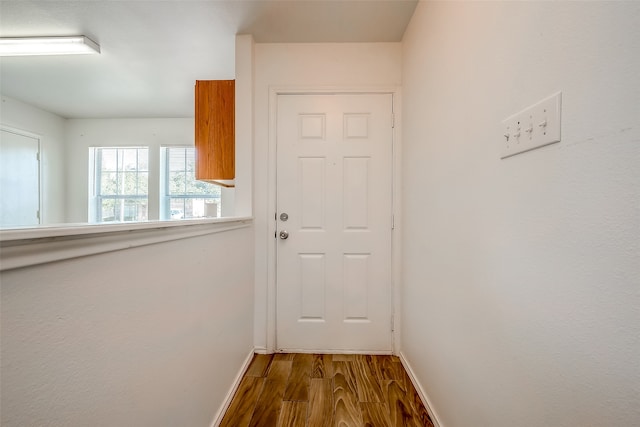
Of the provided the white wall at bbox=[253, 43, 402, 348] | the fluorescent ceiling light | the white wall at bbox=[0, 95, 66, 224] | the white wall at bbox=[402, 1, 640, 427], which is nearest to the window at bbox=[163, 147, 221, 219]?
the white wall at bbox=[0, 95, 66, 224]

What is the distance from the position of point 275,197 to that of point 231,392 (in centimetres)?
126

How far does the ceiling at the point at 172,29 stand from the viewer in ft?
5.60

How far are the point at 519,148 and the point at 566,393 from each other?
24.1 inches

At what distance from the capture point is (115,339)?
66cm

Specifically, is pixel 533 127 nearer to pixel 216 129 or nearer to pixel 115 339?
pixel 115 339

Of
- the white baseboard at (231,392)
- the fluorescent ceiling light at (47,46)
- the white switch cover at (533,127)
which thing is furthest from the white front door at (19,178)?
the white switch cover at (533,127)

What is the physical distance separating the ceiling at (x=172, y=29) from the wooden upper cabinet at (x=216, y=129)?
360mm

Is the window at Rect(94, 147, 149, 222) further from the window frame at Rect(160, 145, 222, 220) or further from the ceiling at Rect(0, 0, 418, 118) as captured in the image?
the ceiling at Rect(0, 0, 418, 118)

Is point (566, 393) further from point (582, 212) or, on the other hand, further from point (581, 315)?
point (582, 212)

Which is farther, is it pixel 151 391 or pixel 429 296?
pixel 429 296

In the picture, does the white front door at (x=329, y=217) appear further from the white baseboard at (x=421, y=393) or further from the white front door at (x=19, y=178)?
the white front door at (x=19, y=178)

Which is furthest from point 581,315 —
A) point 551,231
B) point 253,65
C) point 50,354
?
point 253,65

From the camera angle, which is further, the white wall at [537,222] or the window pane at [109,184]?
the window pane at [109,184]

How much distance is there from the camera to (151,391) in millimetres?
805
